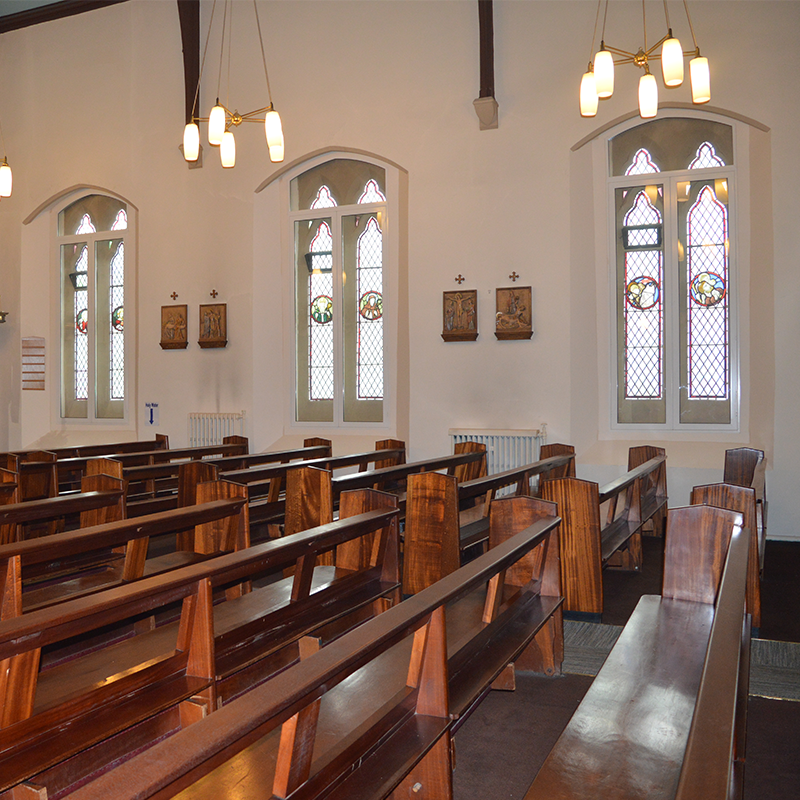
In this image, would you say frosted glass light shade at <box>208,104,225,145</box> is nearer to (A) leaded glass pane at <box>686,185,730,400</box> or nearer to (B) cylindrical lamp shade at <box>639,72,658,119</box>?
(B) cylindrical lamp shade at <box>639,72,658,119</box>

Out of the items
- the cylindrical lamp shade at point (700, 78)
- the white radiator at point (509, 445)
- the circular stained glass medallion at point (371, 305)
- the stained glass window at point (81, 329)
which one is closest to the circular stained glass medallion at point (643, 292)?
the white radiator at point (509, 445)

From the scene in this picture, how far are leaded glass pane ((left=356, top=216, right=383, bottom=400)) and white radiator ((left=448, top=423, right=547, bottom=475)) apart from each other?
121 centimetres

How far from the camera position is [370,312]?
7.27 meters

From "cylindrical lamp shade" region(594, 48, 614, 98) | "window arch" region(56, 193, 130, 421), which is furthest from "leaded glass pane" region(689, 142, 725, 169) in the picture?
"window arch" region(56, 193, 130, 421)

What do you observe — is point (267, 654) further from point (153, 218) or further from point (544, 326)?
point (153, 218)

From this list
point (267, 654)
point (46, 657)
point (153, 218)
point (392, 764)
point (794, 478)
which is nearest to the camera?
point (392, 764)

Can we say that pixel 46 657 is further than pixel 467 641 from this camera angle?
Yes

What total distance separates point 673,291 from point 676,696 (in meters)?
5.08

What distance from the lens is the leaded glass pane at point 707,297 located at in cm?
613

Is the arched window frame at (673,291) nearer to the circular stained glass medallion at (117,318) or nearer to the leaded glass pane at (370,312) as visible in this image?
the leaded glass pane at (370,312)

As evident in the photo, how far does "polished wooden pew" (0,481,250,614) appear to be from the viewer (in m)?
2.13

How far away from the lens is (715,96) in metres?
5.88

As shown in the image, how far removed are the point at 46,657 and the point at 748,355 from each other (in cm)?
535

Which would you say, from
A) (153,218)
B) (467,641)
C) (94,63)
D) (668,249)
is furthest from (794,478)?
(94,63)
